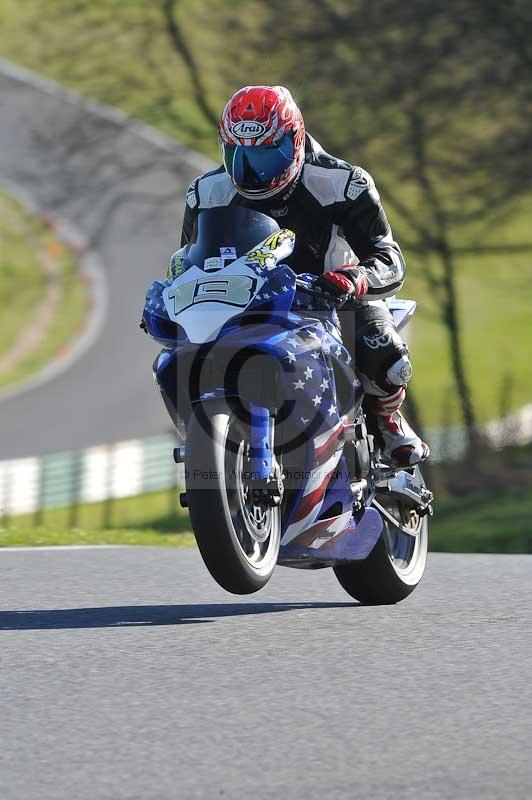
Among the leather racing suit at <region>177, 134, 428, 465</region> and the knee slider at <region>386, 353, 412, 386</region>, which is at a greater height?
the leather racing suit at <region>177, 134, 428, 465</region>

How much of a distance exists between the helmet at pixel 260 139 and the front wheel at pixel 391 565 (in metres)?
1.55

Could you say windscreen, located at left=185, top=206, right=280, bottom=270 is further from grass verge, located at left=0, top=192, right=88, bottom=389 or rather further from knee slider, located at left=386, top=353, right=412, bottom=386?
grass verge, located at left=0, top=192, right=88, bottom=389

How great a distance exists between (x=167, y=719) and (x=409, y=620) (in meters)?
1.99

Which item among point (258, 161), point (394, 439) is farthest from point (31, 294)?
point (258, 161)

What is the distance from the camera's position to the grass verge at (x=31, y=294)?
106ft

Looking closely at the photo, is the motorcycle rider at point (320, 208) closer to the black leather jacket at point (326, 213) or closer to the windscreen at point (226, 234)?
the black leather jacket at point (326, 213)

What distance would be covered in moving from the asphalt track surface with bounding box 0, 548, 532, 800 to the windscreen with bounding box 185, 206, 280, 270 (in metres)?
1.38

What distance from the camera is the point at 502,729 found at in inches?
174

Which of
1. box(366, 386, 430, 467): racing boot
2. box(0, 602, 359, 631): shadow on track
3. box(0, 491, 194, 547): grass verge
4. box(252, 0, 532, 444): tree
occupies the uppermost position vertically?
box(252, 0, 532, 444): tree

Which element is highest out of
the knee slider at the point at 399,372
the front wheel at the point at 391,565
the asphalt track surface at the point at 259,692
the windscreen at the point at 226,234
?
the windscreen at the point at 226,234

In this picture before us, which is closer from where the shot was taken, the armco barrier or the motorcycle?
the motorcycle

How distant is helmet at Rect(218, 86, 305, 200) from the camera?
6.30 m

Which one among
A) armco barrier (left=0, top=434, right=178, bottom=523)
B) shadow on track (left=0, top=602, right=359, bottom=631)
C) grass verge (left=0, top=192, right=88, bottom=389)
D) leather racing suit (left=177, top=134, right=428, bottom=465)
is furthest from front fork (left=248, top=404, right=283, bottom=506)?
grass verge (left=0, top=192, right=88, bottom=389)

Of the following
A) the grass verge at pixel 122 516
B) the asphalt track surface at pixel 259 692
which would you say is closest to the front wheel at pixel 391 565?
the asphalt track surface at pixel 259 692
